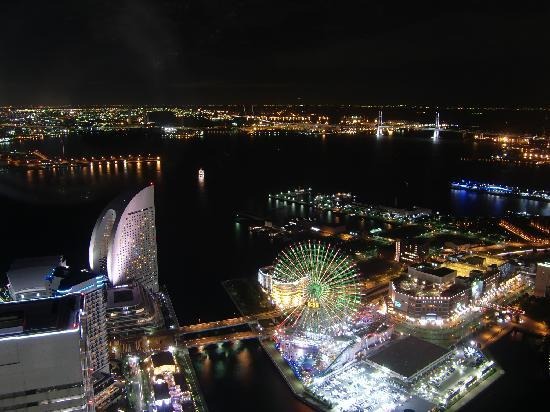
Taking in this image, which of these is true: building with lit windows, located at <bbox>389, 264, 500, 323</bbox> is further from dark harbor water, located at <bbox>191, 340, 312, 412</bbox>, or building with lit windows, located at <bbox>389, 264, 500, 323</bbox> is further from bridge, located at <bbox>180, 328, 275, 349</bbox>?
dark harbor water, located at <bbox>191, 340, 312, 412</bbox>

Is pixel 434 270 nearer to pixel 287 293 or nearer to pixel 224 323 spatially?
pixel 287 293

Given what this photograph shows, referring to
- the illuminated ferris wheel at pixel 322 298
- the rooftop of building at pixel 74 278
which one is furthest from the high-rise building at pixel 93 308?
the illuminated ferris wheel at pixel 322 298

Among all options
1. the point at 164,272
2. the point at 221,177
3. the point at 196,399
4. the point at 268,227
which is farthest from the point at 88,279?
the point at 221,177

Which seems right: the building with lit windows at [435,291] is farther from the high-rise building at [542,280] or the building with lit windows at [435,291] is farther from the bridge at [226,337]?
the bridge at [226,337]

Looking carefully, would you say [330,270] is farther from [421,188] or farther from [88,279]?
[421,188]

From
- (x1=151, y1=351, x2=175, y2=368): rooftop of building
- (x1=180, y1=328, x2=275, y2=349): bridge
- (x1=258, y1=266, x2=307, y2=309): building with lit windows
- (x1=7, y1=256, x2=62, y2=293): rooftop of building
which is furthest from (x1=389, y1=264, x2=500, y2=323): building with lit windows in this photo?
(x1=7, y1=256, x2=62, y2=293): rooftop of building

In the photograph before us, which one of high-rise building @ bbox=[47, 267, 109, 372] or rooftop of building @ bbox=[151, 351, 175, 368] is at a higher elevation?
high-rise building @ bbox=[47, 267, 109, 372]
